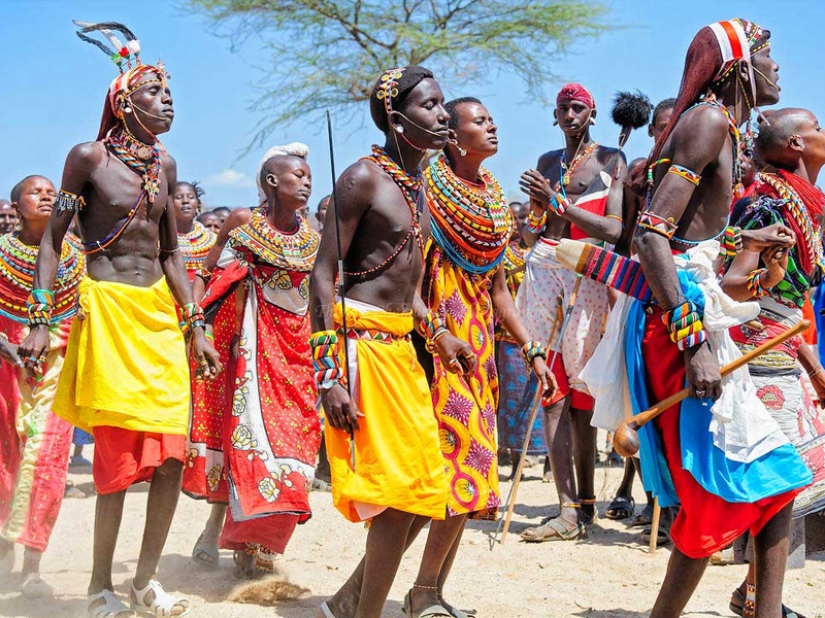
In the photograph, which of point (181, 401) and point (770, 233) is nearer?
point (770, 233)

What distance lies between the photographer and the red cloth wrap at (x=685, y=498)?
12.8 feet

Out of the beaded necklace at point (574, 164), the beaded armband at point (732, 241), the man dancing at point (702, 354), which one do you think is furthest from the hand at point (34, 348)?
the beaded necklace at point (574, 164)

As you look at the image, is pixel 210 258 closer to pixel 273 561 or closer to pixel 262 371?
pixel 262 371

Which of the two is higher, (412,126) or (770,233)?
(412,126)

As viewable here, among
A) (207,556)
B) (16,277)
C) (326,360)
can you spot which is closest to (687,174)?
(326,360)

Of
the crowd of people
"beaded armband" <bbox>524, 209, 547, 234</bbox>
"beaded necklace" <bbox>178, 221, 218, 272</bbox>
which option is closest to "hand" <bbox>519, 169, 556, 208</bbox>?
the crowd of people

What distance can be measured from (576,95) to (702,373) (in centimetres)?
378

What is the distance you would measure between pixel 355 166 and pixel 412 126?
12.8 inches

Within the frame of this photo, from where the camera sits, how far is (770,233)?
430 cm

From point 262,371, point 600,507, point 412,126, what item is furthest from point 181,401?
→ point 600,507

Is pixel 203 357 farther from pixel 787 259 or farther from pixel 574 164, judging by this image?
pixel 574 164

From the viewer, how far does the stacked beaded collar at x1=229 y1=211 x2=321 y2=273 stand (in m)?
6.00

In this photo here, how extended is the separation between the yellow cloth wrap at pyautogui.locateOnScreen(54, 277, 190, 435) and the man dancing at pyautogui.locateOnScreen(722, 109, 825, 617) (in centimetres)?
256

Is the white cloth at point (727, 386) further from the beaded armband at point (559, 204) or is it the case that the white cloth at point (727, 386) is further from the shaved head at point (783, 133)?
the beaded armband at point (559, 204)
